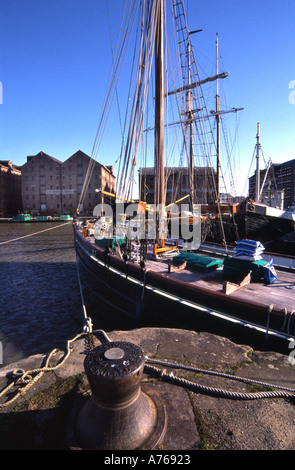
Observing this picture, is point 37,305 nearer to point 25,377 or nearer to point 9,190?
point 25,377

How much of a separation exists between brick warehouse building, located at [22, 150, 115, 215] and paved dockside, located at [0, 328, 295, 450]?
74.6 meters

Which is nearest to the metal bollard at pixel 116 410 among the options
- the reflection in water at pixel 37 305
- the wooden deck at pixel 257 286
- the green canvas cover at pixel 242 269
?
the wooden deck at pixel 257 286

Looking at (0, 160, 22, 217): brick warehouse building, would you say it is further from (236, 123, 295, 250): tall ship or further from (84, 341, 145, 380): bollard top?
(84, 341, 145, 380): bollard top

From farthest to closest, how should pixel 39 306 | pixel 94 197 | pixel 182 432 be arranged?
pixel 94 197 < pixel 39 306 < pixel 182 432

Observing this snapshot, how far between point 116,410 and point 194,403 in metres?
1.13

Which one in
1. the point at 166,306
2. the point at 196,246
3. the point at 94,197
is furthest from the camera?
the point at 94,197

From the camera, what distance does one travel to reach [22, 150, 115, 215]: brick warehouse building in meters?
76.0

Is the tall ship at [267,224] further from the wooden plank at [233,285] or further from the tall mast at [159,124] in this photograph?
the wooden plank at [233,285]

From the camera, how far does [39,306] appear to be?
11.5 m

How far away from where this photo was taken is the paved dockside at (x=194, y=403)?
2.41 meters

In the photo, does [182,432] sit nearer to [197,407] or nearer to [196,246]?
[197,407]

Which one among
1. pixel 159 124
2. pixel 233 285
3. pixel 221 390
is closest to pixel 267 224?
pixel 159 124

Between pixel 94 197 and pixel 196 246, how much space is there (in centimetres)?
6746
